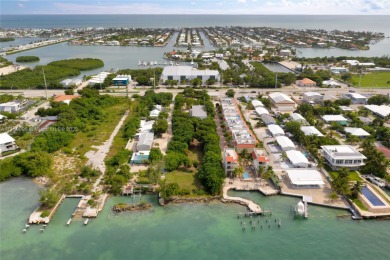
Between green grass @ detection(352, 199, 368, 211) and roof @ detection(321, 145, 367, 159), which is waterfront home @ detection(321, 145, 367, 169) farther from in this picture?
green grass @ detection(352, 199, 368, 211)

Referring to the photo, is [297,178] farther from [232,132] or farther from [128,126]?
[128,126]

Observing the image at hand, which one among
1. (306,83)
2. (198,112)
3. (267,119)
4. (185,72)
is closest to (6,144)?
(198,112)

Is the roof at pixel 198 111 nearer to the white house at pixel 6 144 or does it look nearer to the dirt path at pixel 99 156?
the dirt path at pixel 99 156

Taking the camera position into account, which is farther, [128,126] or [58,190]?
[128,126]

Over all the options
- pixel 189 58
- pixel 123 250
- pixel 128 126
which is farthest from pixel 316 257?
pixel 189 58

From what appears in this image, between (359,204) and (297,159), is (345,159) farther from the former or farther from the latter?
(359,204)

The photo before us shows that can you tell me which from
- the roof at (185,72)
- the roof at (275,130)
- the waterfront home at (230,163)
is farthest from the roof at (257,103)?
the waterfront home at (230,163)

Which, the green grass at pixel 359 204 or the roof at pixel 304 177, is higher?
the roof at pixel 304 177

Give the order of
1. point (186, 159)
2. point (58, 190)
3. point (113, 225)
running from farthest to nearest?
point (186, 159) < point (58, 190) < point (113, 225)
